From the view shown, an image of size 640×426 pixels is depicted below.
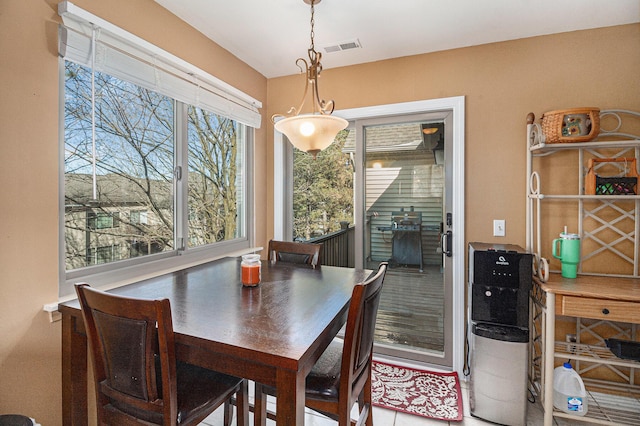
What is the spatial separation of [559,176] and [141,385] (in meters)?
2.79

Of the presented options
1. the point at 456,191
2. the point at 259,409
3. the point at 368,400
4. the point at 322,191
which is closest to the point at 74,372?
the point at 259,409

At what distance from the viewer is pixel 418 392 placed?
7.54 ft

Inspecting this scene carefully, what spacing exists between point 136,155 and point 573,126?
2777 millimetres

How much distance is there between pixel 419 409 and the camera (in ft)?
6.92

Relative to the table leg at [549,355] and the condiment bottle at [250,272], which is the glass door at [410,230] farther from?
the condiment bottle at [250,272]

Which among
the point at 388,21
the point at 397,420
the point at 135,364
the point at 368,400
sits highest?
the point at 388,21

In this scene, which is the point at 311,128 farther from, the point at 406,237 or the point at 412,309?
the point at 412,309

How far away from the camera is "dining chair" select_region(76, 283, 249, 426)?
1.06m

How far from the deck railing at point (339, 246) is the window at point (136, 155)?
890 millimetres

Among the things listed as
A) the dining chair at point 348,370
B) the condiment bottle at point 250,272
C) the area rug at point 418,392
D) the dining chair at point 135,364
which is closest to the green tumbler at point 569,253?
the area rug at point 418,392

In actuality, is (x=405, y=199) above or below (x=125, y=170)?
below

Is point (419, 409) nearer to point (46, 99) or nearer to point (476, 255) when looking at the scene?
point (476, 255)

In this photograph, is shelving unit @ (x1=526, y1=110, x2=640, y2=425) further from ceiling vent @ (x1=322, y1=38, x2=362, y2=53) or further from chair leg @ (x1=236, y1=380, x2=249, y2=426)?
chair leg @ (x1=236, y1=380, x2=249, y2=426)

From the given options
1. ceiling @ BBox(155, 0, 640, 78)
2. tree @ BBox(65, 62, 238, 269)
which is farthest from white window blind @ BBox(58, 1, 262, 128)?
ceiling @ BBox(155, 0, 640, 78)
